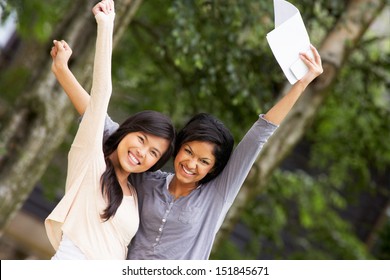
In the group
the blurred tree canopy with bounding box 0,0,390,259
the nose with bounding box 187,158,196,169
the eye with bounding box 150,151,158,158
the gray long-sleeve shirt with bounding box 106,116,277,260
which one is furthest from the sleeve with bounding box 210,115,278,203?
the blurred tree canopy with bounding box 0,0,390,259

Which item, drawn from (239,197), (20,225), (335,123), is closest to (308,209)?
(335,123)

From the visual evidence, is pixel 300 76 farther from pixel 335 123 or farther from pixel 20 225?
pixel 20 225

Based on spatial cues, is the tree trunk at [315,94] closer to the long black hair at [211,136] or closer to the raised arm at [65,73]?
the long black hair at [211,136]

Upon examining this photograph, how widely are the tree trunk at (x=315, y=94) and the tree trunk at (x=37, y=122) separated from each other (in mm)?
1228

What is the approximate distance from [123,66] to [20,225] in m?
2.69

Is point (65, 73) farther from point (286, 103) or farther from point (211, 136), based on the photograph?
point (286, 103)

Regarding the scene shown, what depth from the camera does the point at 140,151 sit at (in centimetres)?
211

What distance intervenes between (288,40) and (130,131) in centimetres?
56

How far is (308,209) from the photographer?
18.4ft

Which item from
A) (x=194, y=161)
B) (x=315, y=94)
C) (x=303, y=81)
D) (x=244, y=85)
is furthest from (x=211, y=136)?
(x=315, y=94)

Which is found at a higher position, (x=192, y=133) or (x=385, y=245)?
(x=192, y=133)

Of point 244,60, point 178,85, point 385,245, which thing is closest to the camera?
point 244,60

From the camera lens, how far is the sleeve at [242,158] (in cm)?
213

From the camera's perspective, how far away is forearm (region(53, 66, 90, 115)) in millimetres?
2135
